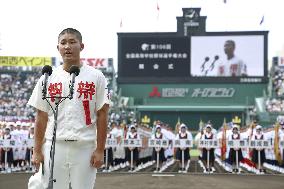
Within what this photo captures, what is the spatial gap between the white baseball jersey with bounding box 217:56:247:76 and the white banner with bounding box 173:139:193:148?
71.0ft

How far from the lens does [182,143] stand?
17953 mm

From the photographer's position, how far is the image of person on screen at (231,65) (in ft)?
125

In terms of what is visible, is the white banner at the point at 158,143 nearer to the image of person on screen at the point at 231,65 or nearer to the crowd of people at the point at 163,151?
the crowd of people at the point at 163,151

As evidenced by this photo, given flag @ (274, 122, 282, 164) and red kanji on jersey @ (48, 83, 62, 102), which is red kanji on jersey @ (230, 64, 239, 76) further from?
red kanji on jersey @ (48, 83, 62, 102)

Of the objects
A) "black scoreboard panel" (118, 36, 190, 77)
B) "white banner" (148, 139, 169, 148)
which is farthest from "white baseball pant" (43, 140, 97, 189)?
"black scoreboard panel" (118, 36, 190, 77)

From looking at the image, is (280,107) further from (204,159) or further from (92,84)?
(92,84)

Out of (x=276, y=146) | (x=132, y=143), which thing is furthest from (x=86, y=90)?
(x=276, y=146)

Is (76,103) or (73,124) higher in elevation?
(76,103)

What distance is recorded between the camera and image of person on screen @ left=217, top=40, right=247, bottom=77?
38156 mm

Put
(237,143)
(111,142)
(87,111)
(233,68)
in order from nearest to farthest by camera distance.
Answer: (87,111) → (237,143) → (111,142) → (233,68)

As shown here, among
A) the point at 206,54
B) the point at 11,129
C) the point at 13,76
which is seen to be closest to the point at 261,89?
the point at 206,54

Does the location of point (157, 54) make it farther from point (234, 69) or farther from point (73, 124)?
point (73, 124)

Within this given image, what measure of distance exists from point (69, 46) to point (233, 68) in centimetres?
3576

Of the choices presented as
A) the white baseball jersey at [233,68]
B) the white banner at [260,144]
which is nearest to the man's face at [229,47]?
the white baseball jersey at [233,68]
